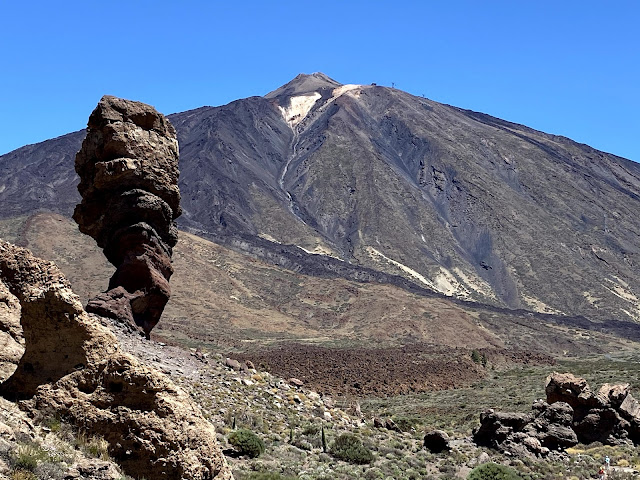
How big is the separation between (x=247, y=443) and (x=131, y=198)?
9253mm

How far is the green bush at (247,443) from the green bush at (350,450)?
2.64 m

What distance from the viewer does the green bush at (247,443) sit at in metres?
16.1

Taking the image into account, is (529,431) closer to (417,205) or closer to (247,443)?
(247,443)

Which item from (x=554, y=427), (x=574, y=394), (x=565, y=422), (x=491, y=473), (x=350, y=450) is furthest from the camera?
(x=574, y=394)

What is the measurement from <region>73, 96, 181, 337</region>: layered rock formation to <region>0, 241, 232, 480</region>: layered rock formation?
13.6m

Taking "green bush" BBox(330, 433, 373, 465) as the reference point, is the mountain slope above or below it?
above

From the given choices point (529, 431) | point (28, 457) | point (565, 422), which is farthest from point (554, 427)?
point (28, 457)

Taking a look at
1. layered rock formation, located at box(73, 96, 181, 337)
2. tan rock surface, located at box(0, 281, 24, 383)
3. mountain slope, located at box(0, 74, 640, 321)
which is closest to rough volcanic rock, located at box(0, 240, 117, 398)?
tan rock surface, located at box(0, 281, 24, 383)

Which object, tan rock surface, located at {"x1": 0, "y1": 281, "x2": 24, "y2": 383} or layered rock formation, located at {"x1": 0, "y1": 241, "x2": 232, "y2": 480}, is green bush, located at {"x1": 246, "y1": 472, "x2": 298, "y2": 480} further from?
tan rock surface, located at {"x1": 0, "y1": 281, "x2": 24, "y2": 383}

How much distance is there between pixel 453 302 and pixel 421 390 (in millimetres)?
60944

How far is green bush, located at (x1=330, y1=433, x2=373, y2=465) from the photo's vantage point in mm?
18170

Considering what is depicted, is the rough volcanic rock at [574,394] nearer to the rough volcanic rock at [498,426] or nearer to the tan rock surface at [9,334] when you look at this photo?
the rough volcanic rock at [498,426]

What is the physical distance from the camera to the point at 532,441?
2255 centimetres

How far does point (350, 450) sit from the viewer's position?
18.4 metres
